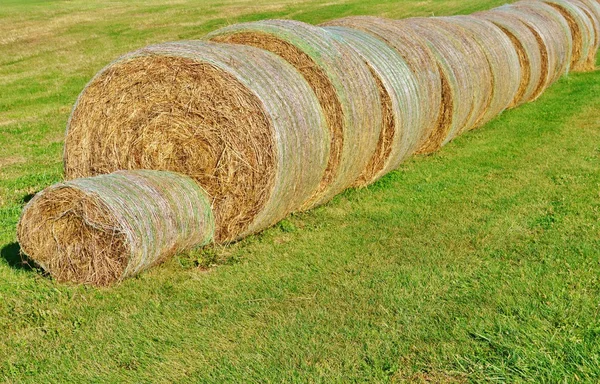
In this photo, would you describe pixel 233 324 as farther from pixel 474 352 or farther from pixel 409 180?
pixel 409 180

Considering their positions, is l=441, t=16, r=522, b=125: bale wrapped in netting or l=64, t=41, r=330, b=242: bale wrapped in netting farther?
l=441, t=16, r=522, b=125: bale wrapped in netting

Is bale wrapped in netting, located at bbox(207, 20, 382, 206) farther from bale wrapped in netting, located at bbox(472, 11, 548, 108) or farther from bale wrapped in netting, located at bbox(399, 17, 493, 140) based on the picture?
bale wrapped in netting, located at bbox(472, 11, 548, 108)

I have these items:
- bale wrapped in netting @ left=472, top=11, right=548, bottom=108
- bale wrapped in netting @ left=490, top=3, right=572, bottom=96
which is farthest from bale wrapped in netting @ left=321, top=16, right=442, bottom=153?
bale wrapped in netting @ left=490, top=3, right=572, bottom=96

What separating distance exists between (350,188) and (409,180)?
95cm

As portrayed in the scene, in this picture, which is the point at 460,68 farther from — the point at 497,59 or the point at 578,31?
the point at 578,31

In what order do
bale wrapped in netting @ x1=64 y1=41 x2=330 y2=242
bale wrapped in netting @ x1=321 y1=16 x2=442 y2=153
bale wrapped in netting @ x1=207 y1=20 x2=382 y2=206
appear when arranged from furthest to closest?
1. bale wrapped in netting @ x1=321 y1=16 x2=442 y2=153
2. bale wrapped in netting @ x1=207 y1=20 x2=382 y2=206
3. bale wrapped in netting @ x1=64 y1=41 x2=330 y2=242

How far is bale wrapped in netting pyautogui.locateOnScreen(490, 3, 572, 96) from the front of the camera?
16.3m

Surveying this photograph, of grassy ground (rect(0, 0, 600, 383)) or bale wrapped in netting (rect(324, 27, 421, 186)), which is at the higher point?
bale wrapped in netting (rect(324, 27, 421, 186))

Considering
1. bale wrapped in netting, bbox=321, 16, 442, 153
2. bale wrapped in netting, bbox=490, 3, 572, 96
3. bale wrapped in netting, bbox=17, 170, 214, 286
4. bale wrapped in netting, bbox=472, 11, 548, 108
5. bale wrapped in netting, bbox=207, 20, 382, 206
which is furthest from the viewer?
bale wrapped in netting, bbox=490, 3, 572, 96

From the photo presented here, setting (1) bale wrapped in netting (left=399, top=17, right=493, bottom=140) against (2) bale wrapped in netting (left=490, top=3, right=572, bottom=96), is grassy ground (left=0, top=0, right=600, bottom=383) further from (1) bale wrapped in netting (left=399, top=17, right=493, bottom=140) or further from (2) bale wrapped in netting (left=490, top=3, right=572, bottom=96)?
(2) bale wrapped in netting (left=490, top=3, right=572, bottom=96)

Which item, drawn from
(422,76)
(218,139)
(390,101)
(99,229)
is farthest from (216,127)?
(422,76)

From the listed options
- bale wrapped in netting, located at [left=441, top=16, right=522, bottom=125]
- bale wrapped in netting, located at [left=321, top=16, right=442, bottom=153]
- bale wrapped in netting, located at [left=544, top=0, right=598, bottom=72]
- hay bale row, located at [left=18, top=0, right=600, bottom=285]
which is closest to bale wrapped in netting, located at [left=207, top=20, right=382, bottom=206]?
hay bale row, located at [left=18, top=0, right=600, bottom=285]

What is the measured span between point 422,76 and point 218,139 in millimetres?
4044

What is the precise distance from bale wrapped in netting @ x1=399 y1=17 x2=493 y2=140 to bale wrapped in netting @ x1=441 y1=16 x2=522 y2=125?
0.65 ft
